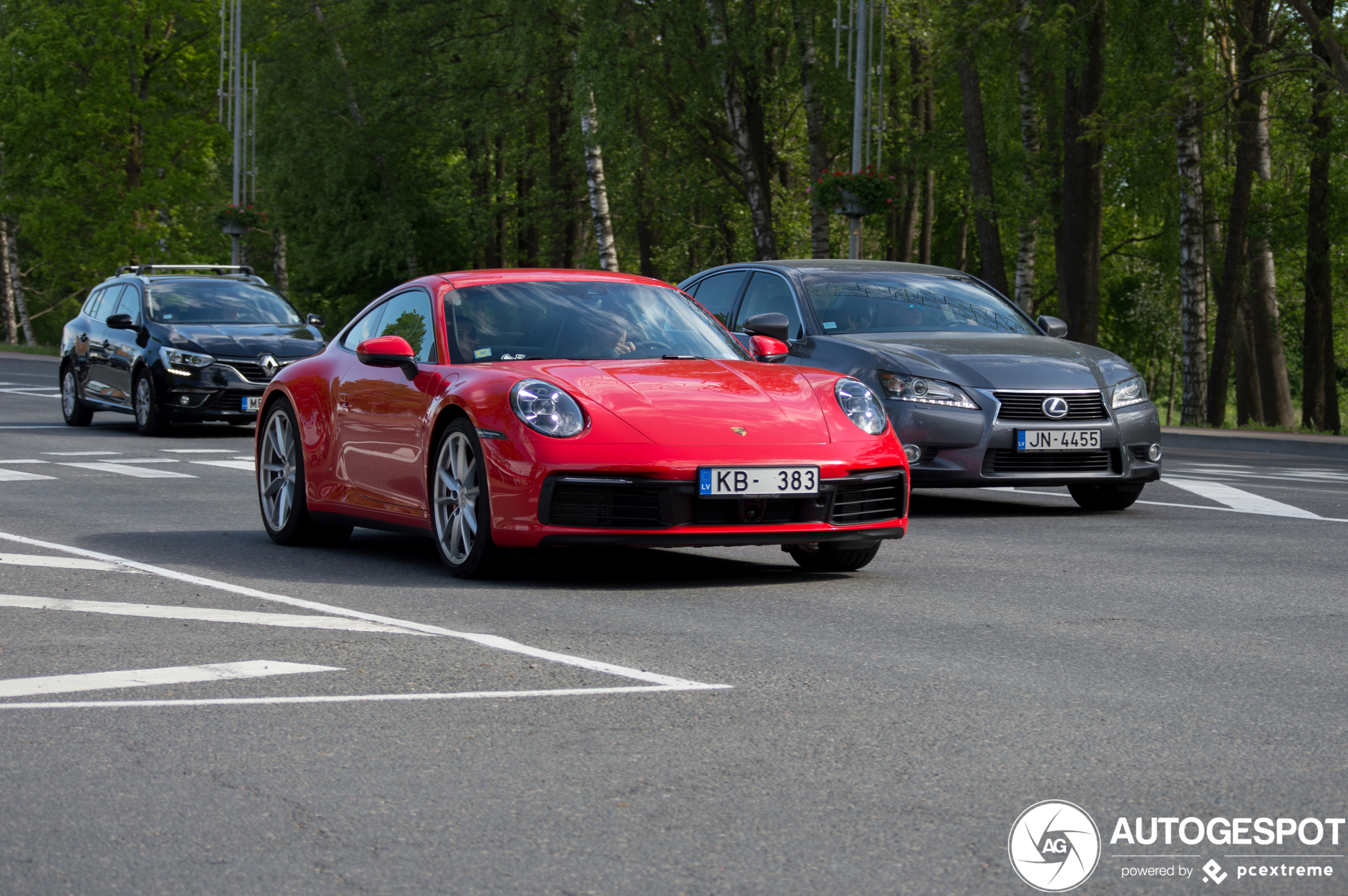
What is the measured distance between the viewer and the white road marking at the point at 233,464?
15195 millimetres

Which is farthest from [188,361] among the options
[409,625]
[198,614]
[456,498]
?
[409,625]

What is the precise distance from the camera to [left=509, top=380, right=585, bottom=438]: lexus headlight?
25.4ft

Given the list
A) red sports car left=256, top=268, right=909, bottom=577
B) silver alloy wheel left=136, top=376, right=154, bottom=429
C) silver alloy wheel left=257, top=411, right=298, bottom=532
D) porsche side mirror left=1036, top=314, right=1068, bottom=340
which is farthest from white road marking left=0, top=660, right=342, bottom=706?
silver alloy wheel left=136, top=376, right=154, bottom=429

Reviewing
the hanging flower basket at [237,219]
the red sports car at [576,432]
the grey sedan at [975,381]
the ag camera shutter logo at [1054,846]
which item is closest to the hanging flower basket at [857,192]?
the grey sedan at [975,381]

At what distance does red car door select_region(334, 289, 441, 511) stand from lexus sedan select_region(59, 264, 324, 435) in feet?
29.6

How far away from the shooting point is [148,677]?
5789 millimetres

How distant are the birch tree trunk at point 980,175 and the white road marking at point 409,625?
2574cm

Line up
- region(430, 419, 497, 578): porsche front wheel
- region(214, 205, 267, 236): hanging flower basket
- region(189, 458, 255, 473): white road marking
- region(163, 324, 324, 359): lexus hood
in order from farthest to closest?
region(214, 205, 267, 236): hanging flower basket, region(163, 324, 324, 359): lexus hood, region(189, 458, 255, 473): white road marking, region(430, 419, 497, 578): porsche front wheel

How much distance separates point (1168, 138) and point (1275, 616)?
863 inches

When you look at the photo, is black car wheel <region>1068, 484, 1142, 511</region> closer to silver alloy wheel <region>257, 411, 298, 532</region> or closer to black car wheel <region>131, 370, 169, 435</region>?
silver alloy wheel <region>257, 411, 298, 532</region>

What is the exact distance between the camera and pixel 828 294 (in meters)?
12.6

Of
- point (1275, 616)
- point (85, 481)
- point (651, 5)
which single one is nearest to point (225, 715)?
point (1275, 616)

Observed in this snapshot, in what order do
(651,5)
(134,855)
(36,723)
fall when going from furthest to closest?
(651,5) → (36,723) → (134,855)

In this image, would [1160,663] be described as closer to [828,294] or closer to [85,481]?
[828,294]
